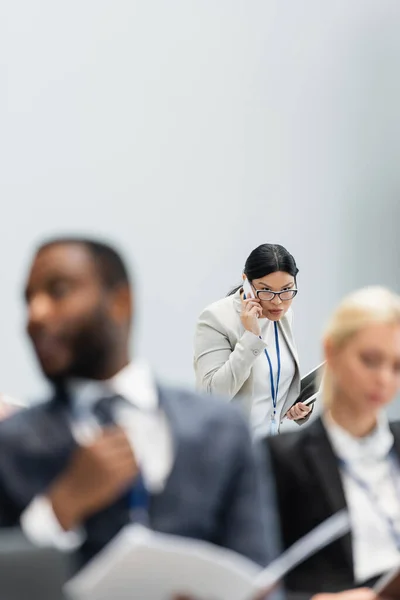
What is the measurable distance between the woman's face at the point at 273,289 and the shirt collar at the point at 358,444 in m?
1.82

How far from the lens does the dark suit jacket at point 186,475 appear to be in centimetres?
193

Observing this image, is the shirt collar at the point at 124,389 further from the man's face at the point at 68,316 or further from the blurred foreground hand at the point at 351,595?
the blurred foreground hand at the point at 351,595

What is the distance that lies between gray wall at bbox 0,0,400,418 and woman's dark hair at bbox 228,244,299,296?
135 cm

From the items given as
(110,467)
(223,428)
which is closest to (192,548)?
(110,467)

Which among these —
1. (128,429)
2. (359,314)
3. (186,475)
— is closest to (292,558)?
(186,475)

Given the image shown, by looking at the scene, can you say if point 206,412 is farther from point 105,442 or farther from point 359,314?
point 359,314

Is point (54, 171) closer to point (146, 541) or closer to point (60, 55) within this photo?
point (60, 55)

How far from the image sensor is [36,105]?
526cm

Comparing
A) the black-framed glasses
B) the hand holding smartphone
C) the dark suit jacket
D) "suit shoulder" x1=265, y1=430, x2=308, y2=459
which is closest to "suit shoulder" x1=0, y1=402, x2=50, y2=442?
the dark suit jacket

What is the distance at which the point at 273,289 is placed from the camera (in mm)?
4234

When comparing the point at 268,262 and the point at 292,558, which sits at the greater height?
the point at 268,262

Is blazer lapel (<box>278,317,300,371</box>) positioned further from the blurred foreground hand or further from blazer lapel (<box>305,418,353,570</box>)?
the blurred foreground hand

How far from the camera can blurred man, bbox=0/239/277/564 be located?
1882 mm

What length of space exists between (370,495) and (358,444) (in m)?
0.12
